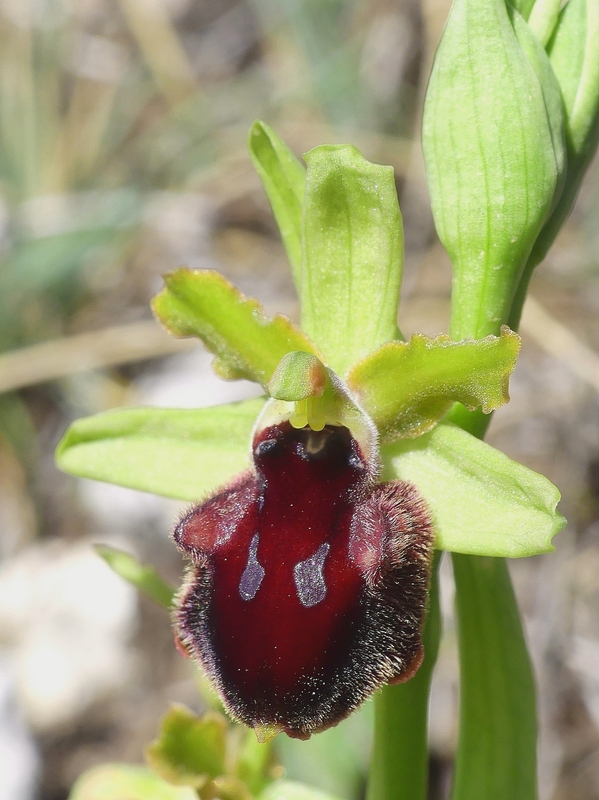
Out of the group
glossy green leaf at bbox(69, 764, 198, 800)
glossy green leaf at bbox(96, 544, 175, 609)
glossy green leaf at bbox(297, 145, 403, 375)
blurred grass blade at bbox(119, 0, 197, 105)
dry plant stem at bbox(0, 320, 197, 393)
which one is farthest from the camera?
blurred grass blade at bbox(119, 0, 197, 105)

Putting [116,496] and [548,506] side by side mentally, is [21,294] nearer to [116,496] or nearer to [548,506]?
[116,496]

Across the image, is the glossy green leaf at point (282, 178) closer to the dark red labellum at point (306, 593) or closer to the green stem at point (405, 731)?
the dark red labellum at point (306, 593)

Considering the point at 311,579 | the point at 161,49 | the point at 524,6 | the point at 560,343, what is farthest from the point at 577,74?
the point at 161,49

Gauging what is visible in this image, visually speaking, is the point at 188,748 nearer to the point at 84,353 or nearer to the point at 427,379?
the point at 427,379

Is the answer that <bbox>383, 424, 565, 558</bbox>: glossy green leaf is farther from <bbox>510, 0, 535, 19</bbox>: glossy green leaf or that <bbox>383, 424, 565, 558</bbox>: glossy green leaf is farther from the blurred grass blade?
the blurred grass blade

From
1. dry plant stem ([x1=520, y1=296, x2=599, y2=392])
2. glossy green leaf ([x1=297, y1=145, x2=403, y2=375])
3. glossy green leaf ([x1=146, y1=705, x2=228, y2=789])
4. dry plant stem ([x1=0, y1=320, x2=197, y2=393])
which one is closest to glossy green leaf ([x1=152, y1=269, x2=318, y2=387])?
glossy green leaf ([x1=297, y1=145, x2=403, y2=375])

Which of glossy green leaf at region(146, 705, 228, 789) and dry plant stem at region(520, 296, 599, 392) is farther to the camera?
dry plant stem at region(520, 296, 599, 392)
